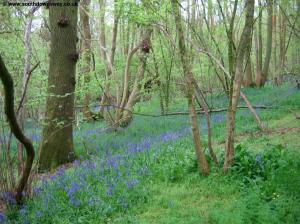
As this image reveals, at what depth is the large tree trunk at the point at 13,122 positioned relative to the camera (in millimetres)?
2887

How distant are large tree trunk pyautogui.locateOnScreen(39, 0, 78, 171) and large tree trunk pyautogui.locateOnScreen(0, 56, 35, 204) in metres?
2.36

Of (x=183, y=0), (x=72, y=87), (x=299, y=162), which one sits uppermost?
(x=183, y=0)

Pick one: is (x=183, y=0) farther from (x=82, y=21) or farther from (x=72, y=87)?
(x=82, y=21)

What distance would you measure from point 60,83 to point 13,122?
3.96 metres

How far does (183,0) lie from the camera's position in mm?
9281

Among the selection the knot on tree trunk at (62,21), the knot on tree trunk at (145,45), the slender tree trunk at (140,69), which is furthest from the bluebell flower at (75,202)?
the knot on tree trunk at (145,45)

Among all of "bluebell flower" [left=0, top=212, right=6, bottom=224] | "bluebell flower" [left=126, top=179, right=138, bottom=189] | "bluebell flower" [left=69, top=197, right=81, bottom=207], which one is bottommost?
"bluebell flower" [left=0, top=212, right=6, bottom=224]

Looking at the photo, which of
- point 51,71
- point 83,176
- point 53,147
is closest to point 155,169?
point 83,176

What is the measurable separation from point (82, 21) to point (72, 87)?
825 centimetres

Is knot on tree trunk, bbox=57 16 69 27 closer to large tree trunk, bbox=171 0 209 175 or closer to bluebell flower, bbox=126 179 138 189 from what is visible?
large tree trunk, bbox=171 0 209 175

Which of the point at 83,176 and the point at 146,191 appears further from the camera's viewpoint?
the point at 83,176

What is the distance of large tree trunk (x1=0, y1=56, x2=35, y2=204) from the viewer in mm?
2887

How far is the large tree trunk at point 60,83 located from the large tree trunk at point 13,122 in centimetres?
236

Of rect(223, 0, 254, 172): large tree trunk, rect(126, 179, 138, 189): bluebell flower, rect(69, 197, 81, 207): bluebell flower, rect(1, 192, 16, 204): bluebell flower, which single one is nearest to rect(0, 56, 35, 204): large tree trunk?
rect(1, 192, 16, 204): bluebell flower
